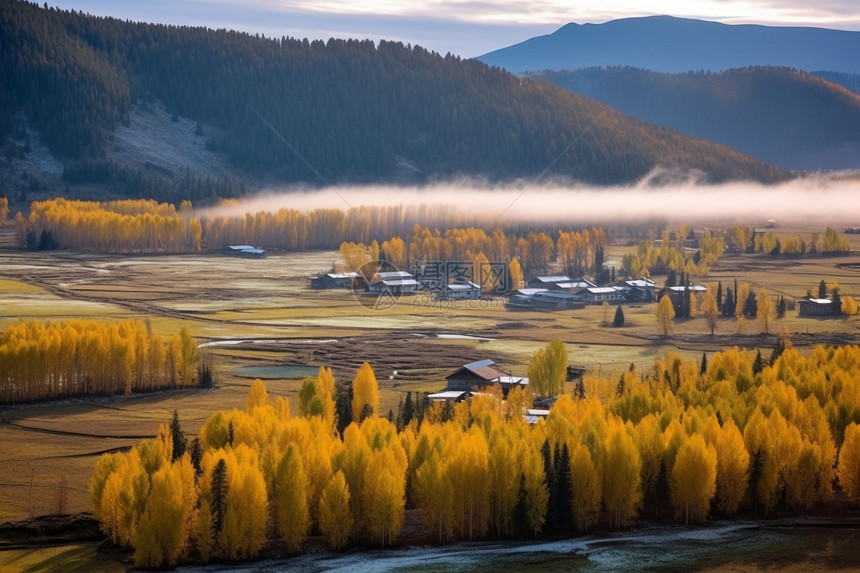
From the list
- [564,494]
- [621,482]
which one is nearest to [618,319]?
[621,482]

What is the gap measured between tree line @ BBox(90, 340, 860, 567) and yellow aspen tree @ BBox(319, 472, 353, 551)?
58 millimetres

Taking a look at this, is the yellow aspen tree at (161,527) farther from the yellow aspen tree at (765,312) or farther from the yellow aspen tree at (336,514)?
the yellow aspen tree at (765,312)

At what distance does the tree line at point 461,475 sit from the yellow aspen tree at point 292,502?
59 mm

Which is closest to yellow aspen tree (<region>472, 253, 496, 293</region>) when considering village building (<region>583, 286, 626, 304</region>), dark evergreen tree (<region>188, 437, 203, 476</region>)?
village building (<region>583, 286, 626, 304</region>)

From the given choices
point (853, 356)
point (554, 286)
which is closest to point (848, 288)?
point (554, 286)

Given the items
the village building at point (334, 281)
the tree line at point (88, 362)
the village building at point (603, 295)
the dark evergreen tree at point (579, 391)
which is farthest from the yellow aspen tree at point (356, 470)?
the village building at point (334, 281)

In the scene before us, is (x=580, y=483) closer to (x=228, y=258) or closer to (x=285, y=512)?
(x=285, y=512)

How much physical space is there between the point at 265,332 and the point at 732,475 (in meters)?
57.2

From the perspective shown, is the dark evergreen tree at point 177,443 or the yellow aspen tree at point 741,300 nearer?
the dark evergreen tree at point 177,443

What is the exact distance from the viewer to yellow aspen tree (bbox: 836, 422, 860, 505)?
58.6m

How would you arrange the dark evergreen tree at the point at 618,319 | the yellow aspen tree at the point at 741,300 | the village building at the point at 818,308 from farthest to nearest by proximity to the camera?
the village building at the point at 818,308 < the yellow aspen tree at the point at 741,300 < the dark evergreen tree at the point at 618,319

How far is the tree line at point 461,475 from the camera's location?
50.8 metres

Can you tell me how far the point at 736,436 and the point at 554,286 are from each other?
270 ft

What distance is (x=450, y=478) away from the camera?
53.6m
